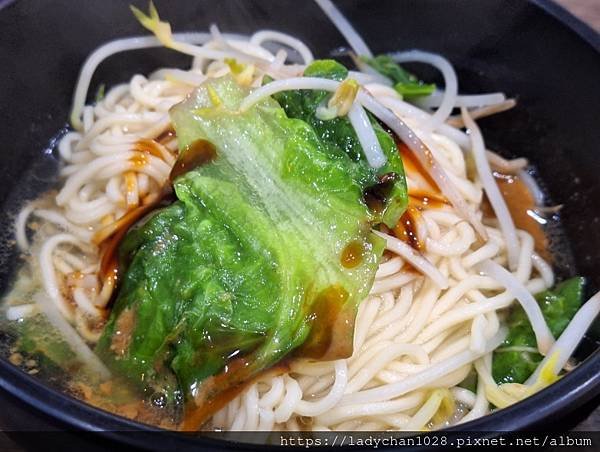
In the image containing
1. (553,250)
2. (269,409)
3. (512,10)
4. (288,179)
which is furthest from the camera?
(512,10)

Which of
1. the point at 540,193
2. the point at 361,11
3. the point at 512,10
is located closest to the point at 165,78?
the point at 361,11

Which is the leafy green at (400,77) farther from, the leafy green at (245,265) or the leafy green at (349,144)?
the leafy green at (245,265)

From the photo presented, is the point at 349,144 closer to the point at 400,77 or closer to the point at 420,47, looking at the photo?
the point at 400,77

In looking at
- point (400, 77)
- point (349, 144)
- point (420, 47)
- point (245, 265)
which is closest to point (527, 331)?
point (349, 144)

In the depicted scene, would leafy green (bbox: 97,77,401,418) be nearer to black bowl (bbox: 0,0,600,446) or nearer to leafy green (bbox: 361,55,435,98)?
black bowl (bbox: 0,0,600,446)


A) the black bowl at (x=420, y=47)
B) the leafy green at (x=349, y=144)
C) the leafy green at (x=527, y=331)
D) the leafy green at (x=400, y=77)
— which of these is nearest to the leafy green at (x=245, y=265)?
the leafy green at (x=349, y=144)

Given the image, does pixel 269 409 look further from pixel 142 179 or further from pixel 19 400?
pixel 142 179
